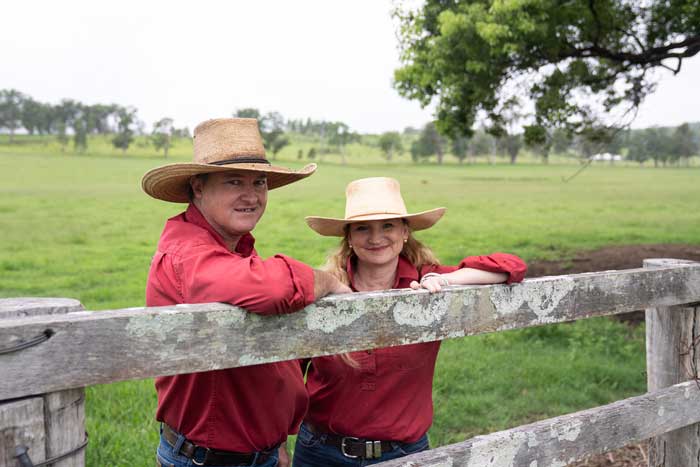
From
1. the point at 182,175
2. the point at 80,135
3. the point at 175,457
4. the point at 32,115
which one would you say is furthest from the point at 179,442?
the point at 32,115

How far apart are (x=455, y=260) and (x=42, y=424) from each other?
12.9 m

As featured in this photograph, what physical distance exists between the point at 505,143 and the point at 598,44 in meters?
102

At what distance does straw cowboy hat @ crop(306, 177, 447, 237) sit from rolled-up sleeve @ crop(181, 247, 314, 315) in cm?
105

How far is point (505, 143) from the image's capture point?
109750mm

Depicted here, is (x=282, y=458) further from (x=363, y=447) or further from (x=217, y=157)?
(x=217, y=157)

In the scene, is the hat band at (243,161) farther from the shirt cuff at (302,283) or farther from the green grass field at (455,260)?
the green grass field at (455,260)

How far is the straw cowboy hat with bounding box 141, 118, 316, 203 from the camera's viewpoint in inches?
105

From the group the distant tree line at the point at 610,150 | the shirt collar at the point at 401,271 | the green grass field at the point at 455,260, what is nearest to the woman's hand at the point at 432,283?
the shirt collar at the point at 401,271

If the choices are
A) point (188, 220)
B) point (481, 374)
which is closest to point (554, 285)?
point (188, 220)

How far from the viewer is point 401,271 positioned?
3.22m

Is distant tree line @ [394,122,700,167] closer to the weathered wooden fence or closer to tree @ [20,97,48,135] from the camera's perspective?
tree @ [20,97,48,135]

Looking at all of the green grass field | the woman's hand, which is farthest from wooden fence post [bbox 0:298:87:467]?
the green grass field

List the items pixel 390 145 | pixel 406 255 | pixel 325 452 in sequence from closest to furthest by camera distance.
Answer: pixel 325 452 → pixel 406 255 → pixel 390 145

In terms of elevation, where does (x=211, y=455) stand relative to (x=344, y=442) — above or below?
above
